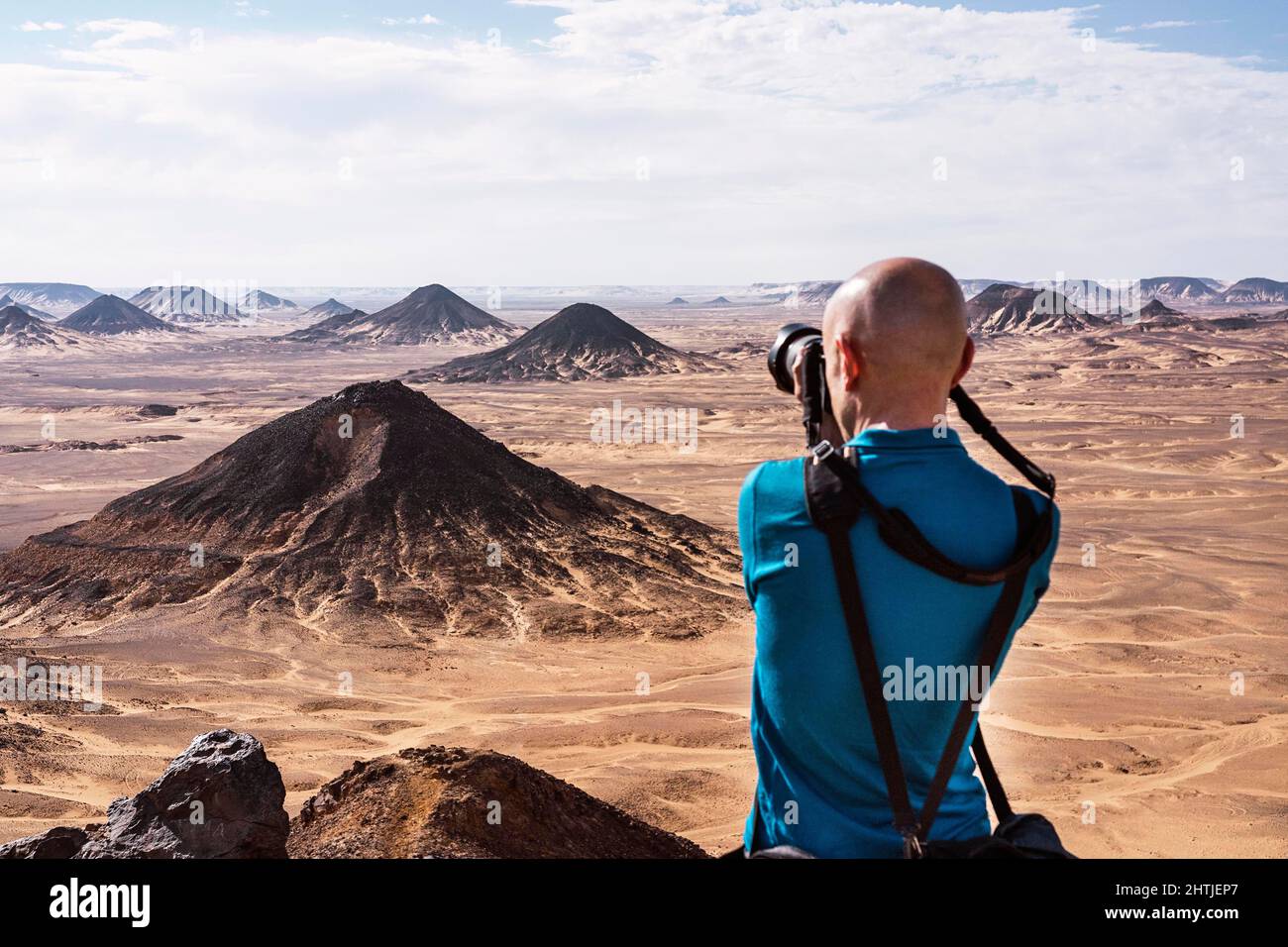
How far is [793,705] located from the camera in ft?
5.89

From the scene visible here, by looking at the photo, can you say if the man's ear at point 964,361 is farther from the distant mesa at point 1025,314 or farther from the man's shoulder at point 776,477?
the distant mesa at point 1025,314

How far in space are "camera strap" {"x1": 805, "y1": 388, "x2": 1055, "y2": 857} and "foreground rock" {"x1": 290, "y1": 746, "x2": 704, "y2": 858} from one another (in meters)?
4.44

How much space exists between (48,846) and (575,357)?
3165 inches

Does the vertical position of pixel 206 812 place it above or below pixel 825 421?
below

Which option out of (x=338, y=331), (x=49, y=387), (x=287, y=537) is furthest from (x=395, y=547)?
(x=338, y=331)

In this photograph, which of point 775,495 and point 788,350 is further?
point 788,350

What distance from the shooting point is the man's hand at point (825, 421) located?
1.95 meters

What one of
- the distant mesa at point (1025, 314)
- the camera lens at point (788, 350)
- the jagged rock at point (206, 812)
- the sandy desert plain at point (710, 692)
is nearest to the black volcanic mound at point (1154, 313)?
the distant mesa at point (1025, 314)

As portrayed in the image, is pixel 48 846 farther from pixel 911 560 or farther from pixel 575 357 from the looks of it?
pixel 575 357

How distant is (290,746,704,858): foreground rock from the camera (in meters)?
6.22

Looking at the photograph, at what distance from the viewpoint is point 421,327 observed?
431ft

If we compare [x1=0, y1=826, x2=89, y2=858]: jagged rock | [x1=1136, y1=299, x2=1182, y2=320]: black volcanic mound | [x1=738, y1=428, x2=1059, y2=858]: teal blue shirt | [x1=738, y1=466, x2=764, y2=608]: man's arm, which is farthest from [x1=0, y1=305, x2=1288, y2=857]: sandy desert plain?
[x1=1136, y1=299, x2=1182, y2=320]: black volcanic mound

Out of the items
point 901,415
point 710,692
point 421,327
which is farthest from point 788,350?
point 421,327
